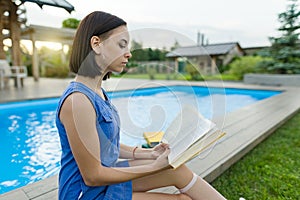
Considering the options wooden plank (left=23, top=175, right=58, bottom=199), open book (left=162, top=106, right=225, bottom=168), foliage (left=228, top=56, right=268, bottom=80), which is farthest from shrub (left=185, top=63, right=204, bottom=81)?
foliage (left=228, top=56, right=268, bottom=80)

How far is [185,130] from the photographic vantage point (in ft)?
2.75

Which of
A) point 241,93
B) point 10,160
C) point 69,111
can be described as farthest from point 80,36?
point 241,93

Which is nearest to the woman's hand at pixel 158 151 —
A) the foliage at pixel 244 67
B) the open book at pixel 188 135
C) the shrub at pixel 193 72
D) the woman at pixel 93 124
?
the open book at pixel 188 135

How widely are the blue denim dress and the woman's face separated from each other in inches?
4.9

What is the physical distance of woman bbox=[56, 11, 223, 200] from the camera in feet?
2.22

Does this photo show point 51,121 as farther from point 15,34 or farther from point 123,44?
point 15,34

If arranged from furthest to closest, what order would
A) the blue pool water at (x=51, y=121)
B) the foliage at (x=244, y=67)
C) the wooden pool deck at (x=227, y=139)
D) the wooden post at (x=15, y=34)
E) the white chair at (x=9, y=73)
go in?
the foliage at (x=244, y=67)
the wooden post at (x=15, y=34)
the white chair at (x=9, y=73)
the wooden pool deck at (x=227, y=139)
the blue pool water at (x=51, y=121)

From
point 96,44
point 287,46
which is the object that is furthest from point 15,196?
point 287,46

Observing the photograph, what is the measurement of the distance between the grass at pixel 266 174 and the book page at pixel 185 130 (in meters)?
0.91

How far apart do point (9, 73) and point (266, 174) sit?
7828mm

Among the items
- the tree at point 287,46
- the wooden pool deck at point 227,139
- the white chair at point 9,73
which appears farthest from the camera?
the tree at point 287,46

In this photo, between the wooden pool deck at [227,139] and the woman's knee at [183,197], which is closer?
the woman's knee at [183,197]

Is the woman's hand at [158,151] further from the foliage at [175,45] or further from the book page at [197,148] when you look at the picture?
the foliage at [175,45]

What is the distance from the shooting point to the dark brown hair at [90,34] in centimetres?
73
